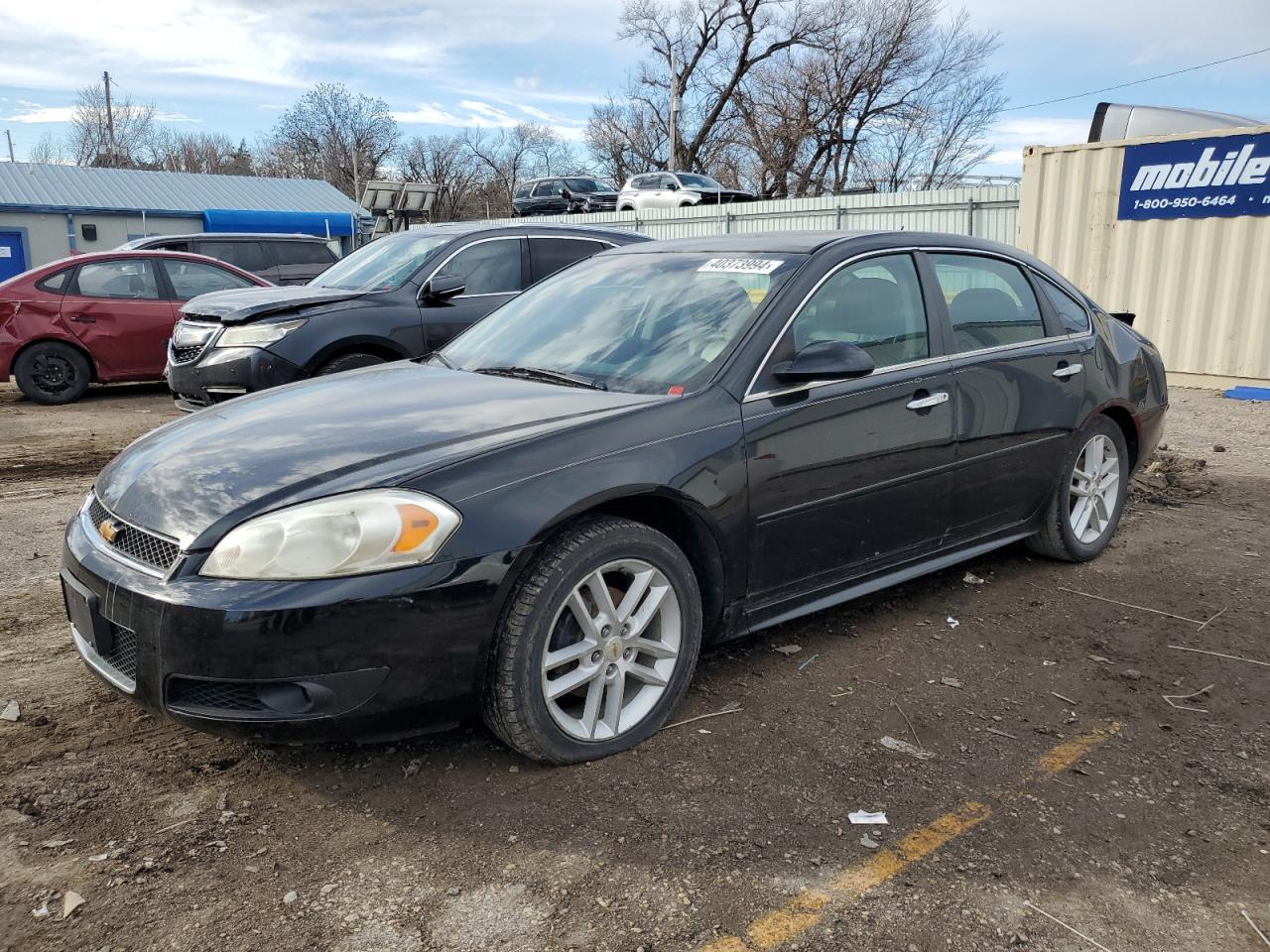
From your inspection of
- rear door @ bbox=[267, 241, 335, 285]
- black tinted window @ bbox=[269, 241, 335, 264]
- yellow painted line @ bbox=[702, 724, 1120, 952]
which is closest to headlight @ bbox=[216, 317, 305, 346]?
yellow painted line @ bbox=[702, 724, 1120, 952]

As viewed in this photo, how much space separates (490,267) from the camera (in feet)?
26.2

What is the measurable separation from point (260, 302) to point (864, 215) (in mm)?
13075

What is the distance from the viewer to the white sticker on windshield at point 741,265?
379 centimetres

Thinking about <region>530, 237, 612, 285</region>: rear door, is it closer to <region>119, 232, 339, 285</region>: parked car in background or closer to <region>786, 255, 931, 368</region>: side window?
<region>786, 255, 931, 368</region>: side window

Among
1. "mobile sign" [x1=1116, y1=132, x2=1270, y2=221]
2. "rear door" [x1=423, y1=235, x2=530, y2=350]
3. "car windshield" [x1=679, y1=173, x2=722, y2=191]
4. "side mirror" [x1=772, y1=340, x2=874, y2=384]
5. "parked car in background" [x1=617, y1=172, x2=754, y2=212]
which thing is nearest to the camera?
"side mirror" [x1=772, y1=340, x2=874, y2=384]

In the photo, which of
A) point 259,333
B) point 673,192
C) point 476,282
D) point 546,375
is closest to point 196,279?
point 259,333

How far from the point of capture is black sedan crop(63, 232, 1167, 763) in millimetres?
2631

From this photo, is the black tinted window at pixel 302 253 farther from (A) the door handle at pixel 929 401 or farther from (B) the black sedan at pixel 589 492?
(A) the door handle at pixel 929 401

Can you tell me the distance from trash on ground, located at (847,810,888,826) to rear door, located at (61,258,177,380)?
1031 centimetres

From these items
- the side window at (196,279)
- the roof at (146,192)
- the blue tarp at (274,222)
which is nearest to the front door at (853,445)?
the side window at (196,279)

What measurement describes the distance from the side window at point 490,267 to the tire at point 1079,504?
4612 millimetres

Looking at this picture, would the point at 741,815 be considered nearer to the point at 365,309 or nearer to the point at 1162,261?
the point at 365,309

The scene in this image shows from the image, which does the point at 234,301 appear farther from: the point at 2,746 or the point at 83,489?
the point at 2,746

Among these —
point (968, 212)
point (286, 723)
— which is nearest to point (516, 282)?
point (286, 723)
